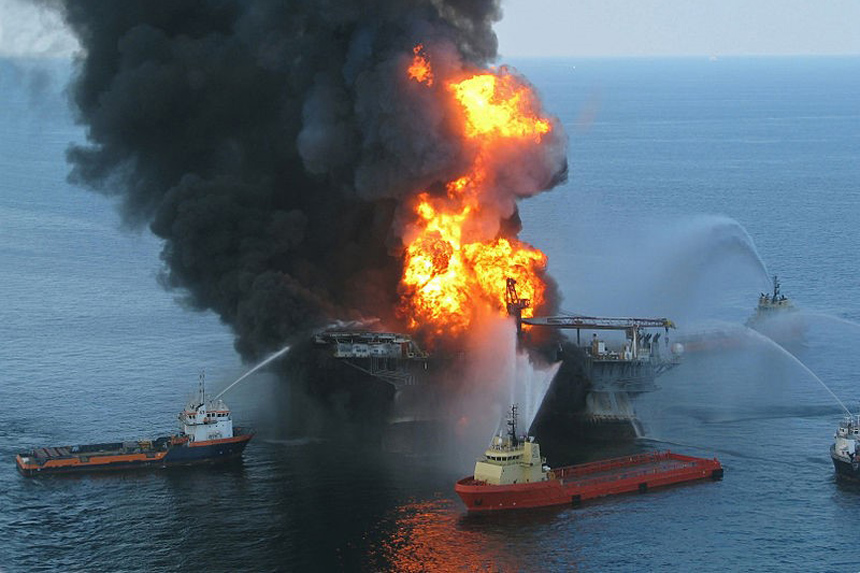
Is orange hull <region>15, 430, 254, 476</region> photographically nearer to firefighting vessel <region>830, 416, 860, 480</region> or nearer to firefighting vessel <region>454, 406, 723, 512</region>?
firefighting vessel <region>454, 406, 723, 512</region>

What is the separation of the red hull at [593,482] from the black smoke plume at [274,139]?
2531cm

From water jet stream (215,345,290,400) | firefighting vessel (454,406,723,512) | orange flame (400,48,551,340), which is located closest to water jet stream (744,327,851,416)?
firefighting vessel (454,406,723,512)

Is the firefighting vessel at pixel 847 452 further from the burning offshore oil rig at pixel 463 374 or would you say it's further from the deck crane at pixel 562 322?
the deck crane at pixel 562 322

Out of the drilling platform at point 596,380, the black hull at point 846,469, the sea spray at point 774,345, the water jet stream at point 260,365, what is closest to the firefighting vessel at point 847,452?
the black hull at point 846,469

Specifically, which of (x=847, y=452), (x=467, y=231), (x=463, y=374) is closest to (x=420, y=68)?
(x=467, y=231)

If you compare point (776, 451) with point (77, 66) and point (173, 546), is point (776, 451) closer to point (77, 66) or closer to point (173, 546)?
point (173, 546)

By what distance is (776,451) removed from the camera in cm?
12069

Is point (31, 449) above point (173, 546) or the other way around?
above

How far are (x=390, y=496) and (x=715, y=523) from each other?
23.1m

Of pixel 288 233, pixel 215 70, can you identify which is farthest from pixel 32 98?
pixel 288 233

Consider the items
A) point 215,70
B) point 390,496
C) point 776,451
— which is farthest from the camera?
point 215,70

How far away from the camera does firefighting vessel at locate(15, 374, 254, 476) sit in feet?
387

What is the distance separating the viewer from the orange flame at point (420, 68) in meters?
126

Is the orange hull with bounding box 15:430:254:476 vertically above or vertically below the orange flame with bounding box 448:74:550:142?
below
